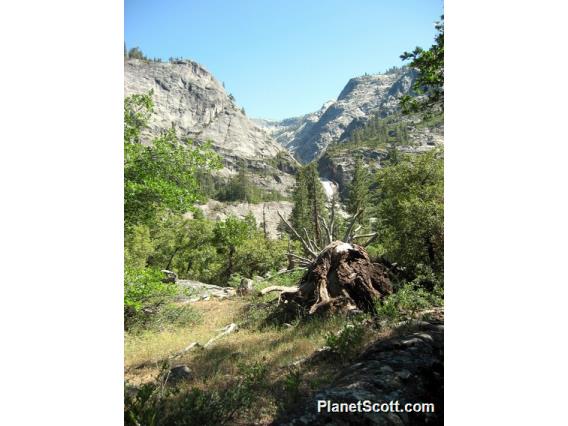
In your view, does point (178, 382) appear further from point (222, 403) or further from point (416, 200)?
point (416, 200)

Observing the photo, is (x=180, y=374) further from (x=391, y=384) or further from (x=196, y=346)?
(x=391, y=384)

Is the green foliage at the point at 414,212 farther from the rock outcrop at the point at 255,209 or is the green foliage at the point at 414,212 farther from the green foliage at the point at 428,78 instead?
the rock outcrop at the point at 255,209

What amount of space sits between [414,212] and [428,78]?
138 inches

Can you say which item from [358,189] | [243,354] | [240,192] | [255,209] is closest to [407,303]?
[243,354]

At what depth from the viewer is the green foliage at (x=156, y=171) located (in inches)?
315

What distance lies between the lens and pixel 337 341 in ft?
18.5

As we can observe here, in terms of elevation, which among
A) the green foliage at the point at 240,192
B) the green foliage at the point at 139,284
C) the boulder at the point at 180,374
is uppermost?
the green foliage at the point at 240,192

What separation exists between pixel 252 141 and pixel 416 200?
4175 inches

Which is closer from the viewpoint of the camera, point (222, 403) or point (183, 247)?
point (222, 403)

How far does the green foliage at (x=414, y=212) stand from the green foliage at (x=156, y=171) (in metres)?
5.52

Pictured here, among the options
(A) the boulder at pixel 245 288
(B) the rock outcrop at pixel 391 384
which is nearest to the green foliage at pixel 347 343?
(B) the rock outcrop at pixel 391 384

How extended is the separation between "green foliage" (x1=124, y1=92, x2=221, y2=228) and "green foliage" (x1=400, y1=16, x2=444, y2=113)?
518 centimetres

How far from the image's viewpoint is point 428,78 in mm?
7469
